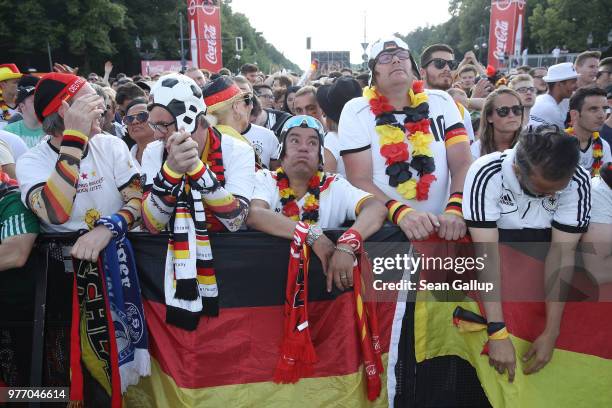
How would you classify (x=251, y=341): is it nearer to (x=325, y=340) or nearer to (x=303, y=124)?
(x=325, y=340)

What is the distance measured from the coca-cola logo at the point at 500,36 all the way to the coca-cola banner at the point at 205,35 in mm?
13141

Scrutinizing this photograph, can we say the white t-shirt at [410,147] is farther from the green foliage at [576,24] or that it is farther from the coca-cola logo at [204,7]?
the green foliage at [576,24]

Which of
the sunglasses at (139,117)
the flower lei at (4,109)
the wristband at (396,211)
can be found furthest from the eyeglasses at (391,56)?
the flower lei at (4,109)

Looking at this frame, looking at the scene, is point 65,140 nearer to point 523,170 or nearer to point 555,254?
point 523,170

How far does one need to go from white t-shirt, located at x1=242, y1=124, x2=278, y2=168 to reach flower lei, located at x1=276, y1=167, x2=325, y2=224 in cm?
A: 176

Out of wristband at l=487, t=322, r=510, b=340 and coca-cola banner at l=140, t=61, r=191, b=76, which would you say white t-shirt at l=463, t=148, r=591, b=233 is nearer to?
wristband at l=487, t=322, r=510, b=340

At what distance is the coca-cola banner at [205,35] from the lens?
23.9 m

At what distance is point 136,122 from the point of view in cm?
427

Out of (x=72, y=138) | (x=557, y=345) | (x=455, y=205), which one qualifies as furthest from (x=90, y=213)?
(x=557, y=345)

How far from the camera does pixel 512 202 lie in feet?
8.49

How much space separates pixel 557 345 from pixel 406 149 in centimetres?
140

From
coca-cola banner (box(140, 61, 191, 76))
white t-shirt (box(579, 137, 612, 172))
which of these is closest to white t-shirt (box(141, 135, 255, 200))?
white t-shirt (box(579, 137, 612, 172))

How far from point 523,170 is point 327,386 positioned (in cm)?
149

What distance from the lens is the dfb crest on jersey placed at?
8.09 feet
